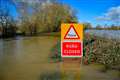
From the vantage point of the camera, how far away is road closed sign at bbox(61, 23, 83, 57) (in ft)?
12.9

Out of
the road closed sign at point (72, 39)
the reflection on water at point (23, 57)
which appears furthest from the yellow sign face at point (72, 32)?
the reflection on water at point (23, 57)

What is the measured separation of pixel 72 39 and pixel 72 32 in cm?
13

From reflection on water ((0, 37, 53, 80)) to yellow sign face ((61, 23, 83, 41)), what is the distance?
0.70m

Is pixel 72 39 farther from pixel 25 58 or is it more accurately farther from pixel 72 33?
pixel 25 58

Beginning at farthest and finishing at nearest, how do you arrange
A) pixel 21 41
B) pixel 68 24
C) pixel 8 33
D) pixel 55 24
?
pixel 21 41
pixel 8 33
pixel 55 24
pixel 68 24

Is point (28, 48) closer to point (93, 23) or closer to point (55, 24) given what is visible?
point (55, 24)

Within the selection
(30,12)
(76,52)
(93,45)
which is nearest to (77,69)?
(76,52)

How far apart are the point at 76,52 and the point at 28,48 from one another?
62.4 inches

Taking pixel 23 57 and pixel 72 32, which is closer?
pixel 72 32

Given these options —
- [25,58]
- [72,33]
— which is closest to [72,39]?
[72,33]

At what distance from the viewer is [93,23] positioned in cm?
424

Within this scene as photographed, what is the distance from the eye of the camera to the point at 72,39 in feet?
12.9

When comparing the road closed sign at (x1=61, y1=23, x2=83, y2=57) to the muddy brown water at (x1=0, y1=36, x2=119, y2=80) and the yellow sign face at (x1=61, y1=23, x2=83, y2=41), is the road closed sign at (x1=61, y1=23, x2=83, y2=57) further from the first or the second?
the muddy brown water at (x1=0, y1=36, x2=119, y2=80)

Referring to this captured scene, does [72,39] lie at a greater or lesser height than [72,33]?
lesser
